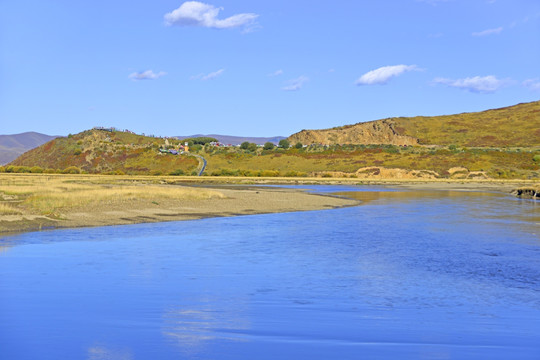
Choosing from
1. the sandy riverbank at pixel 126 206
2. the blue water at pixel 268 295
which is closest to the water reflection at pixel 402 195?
the sandy riverbank at pixel 126 206

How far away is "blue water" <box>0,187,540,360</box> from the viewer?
920 cm

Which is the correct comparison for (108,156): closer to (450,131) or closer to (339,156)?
(339,156)

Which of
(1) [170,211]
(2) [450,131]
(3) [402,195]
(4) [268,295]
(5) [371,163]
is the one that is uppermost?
(2) [450,131]

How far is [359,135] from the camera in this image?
175000 millimetres

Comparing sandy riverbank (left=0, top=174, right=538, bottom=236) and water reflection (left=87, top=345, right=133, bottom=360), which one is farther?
sandy riverbank (left=0, top=174, right=538, bottom=236)

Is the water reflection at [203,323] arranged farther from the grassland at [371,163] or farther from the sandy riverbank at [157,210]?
the grassland at [371,163]

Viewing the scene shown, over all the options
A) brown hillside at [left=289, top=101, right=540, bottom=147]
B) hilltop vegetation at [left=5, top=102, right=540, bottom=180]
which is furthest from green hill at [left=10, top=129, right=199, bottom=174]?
brown hillside at [left=289, top=101, right=540, bottom=147]

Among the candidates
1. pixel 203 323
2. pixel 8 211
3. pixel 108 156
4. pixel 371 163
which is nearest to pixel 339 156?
pixel 371 163

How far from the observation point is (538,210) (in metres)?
39.3

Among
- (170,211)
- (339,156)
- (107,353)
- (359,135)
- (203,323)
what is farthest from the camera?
(359,135)

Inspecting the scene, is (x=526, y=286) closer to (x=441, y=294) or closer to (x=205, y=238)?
(x=441, y=294)

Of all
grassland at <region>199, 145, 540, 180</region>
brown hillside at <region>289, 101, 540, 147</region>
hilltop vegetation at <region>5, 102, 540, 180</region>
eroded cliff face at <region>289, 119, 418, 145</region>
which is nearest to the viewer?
grassland at <region>199, 145, 540, 180</region>

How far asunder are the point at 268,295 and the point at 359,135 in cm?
16496

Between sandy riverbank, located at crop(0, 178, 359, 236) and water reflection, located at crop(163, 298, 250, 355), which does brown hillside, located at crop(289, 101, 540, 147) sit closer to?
sandy riverbank, located at crop(0, 178, 359, 236)
